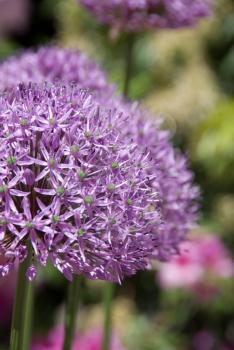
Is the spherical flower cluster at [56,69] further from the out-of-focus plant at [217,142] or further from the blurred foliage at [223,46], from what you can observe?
the blurred foliage at [223,46]

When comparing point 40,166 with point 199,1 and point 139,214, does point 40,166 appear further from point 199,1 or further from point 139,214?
point 199,1

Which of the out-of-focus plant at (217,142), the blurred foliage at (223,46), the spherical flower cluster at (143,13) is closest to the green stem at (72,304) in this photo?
the spherical flower cluster at (143,13)

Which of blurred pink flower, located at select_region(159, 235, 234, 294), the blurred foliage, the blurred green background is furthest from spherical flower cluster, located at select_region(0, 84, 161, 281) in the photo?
the blurred foliage

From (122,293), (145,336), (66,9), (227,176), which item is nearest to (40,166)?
(145,336)

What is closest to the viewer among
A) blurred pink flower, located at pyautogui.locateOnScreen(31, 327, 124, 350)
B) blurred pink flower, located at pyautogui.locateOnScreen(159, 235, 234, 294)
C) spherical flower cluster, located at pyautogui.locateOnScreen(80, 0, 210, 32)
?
spherical flower cluster, located at pyautogui.locateOnScreen(80, 0, 210, 32)

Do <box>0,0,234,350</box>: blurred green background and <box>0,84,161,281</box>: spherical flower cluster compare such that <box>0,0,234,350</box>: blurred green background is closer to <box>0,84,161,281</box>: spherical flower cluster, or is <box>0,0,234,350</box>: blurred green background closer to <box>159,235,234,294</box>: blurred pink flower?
<box>159,235,234,294</box>: blurred pink flower

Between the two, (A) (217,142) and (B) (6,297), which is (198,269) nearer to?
(A) (217,142)

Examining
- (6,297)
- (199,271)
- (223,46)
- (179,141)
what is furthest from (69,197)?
(223,46)
